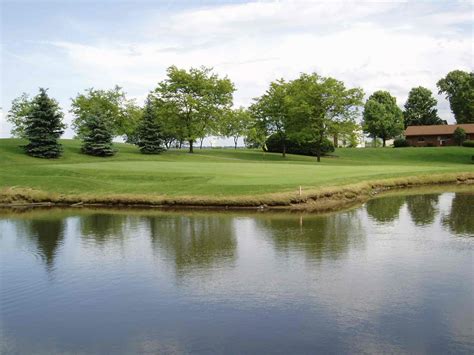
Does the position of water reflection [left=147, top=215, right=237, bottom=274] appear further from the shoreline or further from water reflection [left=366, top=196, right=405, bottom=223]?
water reflection [left=366, top=196, right=405, bottom=223]

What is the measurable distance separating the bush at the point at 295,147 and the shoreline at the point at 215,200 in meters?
40.1

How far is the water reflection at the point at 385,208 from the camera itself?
23.0m

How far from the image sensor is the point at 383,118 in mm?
94750

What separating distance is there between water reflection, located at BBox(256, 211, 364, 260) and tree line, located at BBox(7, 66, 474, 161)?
3681 cm

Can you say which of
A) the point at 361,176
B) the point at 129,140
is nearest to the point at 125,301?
the point at 361,176

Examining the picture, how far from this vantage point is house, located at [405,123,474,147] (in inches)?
3440

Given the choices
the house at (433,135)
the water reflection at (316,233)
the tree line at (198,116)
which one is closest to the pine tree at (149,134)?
the tree line at (198,116)

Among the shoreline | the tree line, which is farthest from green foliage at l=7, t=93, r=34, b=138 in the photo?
the shoreline

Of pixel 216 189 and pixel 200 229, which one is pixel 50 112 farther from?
pixel 200 229

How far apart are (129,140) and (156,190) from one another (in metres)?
90.6

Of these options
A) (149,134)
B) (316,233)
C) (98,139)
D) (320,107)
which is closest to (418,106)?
(320,107)

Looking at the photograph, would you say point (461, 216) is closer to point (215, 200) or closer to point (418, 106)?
point (215, 200)

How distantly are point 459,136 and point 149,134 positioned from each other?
51.1 m

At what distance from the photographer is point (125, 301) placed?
11641 mm
